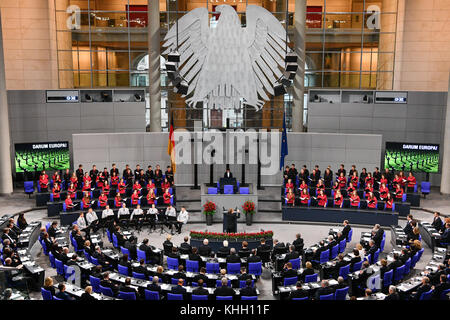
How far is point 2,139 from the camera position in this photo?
78.3 ft

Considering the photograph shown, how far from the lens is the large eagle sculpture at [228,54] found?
23547 millimetres

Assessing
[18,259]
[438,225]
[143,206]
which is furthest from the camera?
[143,206]

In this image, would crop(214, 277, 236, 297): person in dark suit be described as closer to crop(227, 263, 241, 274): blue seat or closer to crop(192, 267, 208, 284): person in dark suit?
crop(192, 267, 208, 284): person in dark suit

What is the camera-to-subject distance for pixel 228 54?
24.0 m

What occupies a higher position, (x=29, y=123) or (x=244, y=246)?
(x=29, y=123)

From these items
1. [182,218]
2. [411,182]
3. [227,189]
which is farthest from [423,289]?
[411,182]

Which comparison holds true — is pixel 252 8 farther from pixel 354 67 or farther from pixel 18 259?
pixel 18 259

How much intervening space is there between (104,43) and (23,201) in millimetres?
11171

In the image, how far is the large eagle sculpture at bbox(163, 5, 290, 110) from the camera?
2355cm

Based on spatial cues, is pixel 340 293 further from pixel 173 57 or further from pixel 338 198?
pixel 173 57

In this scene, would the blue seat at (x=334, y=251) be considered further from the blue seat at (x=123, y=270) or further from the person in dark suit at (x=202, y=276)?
the blue seat at (x=123, y=270)

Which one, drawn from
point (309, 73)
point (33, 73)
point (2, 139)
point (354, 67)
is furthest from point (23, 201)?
point (354, 67)

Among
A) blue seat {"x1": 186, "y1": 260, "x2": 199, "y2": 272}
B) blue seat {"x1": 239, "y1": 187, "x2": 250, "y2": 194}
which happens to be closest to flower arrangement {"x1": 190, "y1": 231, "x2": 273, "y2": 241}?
blue seat {"x1": 186, "y1": 260, "x2": 199, "y2": 272}

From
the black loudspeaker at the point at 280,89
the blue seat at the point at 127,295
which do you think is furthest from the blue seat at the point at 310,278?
the black loudspeaker at the point at 280,89
